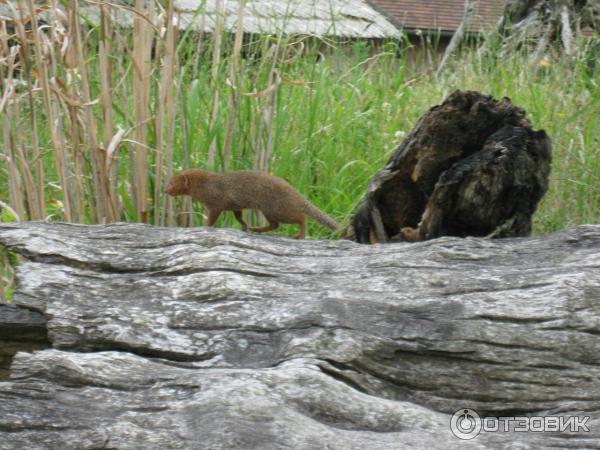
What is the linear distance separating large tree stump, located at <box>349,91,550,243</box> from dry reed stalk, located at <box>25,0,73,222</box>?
1259 mm

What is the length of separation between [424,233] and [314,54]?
241 centimetres

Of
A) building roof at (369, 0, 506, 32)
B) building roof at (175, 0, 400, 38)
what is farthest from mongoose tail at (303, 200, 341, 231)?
building roof at (369, 0, 506, 32)

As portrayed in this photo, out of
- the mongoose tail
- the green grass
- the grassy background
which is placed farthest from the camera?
the green grass

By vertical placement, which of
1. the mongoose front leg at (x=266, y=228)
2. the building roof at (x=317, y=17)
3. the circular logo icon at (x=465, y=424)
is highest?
the building roof at (x=317, y=17)

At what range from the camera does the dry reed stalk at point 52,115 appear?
365 cm

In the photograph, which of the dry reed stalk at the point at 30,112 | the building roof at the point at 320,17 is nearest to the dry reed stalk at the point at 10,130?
the dry reed stalk at the point at 30,112

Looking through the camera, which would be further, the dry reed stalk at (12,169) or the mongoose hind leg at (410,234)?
the mongoose hind leg at (410,234)

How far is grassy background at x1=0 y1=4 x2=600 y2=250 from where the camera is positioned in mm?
4105

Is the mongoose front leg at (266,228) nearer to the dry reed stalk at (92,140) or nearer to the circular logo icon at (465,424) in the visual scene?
the dry reed stalk at (92,140)

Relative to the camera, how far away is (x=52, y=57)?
379cm

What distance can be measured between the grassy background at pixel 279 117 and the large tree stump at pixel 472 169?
77cm

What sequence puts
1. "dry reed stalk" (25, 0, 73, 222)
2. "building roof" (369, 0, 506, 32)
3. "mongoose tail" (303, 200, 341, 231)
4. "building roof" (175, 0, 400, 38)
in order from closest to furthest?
"dry reed stalk" (25, 0, 73, 222) → "mongoose tail" (303, 200, 341, 231) → "building roof" (175, 0, 400, 38) → "building roof" (369, 0, 506, 32)

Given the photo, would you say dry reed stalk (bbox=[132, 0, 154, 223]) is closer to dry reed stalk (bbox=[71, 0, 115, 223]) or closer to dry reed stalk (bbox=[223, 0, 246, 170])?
dry reed stalk (bbox=[71, 0, 115, 223])

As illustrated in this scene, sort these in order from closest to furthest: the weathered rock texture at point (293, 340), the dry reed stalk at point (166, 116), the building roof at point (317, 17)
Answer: the weathered rock texture at point (293, 340)
the dry reed stalk at point (166, 116)
the building roof at point (317, 17)
